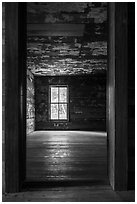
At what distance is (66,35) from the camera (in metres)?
6.18

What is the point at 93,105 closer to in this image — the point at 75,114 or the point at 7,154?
the point at 75,114

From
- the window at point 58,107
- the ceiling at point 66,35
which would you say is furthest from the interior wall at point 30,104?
the window at point 58,107

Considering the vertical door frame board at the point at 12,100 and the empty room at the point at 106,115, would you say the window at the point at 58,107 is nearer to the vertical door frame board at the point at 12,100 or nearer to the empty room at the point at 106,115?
the empty room at the point at 106,115

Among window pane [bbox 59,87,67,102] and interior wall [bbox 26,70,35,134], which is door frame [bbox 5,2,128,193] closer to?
interior wall [bbox 26,70,35,134]

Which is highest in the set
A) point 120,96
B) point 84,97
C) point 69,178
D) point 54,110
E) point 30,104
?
point 120,96

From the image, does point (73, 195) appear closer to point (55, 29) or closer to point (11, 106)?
point (11, 106)

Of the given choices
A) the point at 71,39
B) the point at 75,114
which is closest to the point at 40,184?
the point at 71,39

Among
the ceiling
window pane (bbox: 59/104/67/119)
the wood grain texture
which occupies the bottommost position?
window pane (bbox: 59/104/67/119)

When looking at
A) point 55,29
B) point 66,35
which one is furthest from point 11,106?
point 66,35

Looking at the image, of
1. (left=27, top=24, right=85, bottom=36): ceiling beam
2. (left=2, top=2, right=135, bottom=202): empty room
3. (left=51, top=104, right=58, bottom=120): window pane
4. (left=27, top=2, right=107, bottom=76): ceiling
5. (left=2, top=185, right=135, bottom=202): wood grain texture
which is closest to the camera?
(left=2, top=185, right=135, bottom=202): wood grain texture

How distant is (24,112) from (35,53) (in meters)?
5.78

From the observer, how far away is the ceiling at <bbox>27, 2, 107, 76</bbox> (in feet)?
15.3

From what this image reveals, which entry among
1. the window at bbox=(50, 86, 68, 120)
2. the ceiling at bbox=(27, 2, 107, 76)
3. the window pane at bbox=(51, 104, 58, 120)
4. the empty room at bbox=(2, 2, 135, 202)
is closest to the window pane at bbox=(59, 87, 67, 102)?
the window at bbox=(50, 86, 68, 120)

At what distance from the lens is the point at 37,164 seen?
3758 mm
